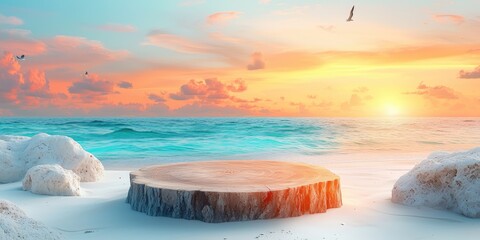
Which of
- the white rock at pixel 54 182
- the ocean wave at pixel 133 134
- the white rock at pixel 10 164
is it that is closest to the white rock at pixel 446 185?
the white rock at pixel 54 182

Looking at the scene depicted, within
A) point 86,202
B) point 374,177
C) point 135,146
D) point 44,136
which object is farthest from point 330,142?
point 86,202

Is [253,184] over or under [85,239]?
over

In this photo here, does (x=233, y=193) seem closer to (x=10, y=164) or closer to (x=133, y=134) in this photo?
(x=10, y=164)

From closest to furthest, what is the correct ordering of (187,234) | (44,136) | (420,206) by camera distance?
1. (187,234)
2. (420,206)
3. (44,136)

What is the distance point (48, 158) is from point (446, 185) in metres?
6.43

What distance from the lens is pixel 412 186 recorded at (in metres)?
5.88

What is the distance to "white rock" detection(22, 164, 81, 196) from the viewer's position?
647 centimetres

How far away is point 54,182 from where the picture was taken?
21.2 ft

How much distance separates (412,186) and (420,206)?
289 mm

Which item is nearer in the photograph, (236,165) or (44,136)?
(236,165)

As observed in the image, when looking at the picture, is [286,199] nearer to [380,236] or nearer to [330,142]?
[380,236]

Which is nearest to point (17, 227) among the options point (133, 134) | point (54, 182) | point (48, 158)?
point (54, 182)

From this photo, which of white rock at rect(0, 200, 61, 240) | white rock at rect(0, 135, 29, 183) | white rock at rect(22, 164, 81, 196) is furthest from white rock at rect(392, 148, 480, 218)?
white rock at rect(0, 135, 29, 183)

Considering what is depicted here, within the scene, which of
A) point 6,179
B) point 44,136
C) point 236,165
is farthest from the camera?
point 44,136
